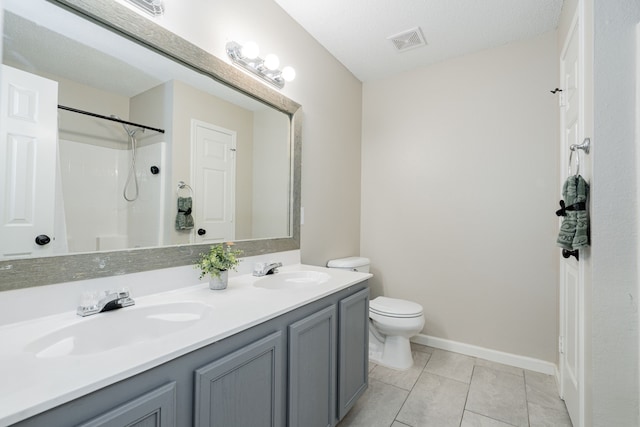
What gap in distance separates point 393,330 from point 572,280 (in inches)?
44.2

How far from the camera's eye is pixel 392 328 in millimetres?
2143

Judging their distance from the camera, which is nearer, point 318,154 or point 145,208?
point 145,208

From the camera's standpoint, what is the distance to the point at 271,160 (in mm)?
1903

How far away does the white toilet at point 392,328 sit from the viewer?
6.95 feet

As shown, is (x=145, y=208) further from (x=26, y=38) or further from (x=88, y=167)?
(x=26, y=38)

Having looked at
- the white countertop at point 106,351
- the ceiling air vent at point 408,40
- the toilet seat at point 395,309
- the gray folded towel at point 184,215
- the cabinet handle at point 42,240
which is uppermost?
the ceiling air vent at point 408,40

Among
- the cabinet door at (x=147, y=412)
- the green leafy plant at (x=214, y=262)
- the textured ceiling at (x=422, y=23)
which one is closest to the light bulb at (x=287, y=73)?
the textured ceiling at (x=422, y=23)

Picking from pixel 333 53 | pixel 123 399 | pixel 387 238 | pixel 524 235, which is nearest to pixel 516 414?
pixel 524 235

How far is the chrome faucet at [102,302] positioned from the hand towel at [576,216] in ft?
6.08

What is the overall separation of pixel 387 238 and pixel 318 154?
1.09 meters

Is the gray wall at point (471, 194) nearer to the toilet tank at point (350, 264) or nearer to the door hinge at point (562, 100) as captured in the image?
the door hinge at point (562, 100)

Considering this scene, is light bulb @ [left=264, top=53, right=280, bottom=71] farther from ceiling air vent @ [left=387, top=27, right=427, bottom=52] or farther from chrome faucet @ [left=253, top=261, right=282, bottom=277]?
chrome faucet @ [left=253, top=261, right=282, bottom=277]

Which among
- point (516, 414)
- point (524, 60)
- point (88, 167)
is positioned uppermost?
point (524, 60)

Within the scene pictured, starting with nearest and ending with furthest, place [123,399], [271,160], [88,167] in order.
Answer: [123,399]
[88,167]
[271,160]
